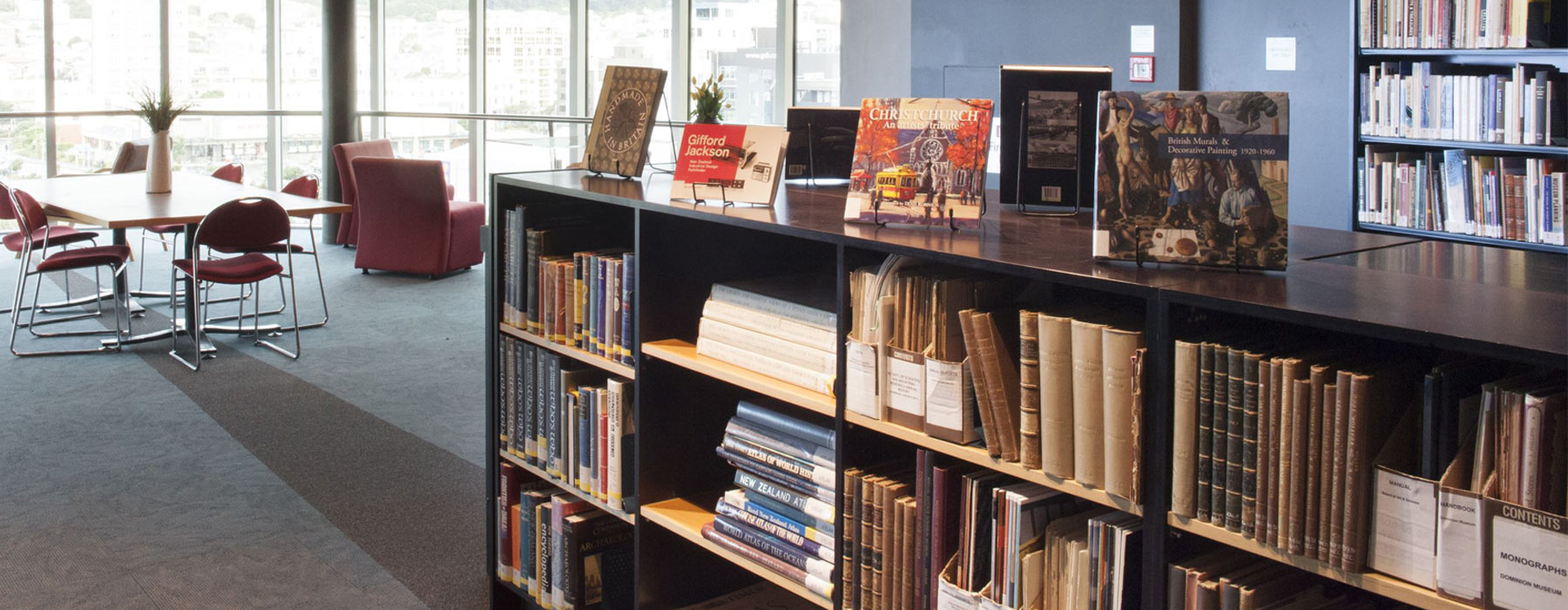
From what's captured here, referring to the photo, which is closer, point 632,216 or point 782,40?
point 632,216

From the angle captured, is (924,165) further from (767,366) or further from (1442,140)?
(1442,140)

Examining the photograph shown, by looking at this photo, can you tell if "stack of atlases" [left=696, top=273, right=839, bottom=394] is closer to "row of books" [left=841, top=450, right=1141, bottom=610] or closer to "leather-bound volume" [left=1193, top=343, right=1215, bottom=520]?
"row of books" [left=841, top=450, right=1141, bottom=610]

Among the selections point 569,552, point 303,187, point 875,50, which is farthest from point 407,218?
point 569,552

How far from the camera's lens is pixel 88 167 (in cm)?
1015

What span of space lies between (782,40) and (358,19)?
3.43 meters

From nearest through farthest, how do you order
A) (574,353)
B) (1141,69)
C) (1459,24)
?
(574,353)
(1459,24)
(1141,69)

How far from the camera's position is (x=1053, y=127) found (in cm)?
248

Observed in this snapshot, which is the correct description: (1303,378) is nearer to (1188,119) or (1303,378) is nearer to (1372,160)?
(1188,119)

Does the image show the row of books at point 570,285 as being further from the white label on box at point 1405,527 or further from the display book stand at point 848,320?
the white label on box at point 1405,527

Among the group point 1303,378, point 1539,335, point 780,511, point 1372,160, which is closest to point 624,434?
point 780,511

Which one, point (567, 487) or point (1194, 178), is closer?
point (1194, 178)

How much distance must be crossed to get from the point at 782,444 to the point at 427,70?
29.2 feet

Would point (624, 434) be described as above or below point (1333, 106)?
below

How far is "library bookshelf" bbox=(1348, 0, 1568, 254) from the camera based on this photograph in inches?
183
